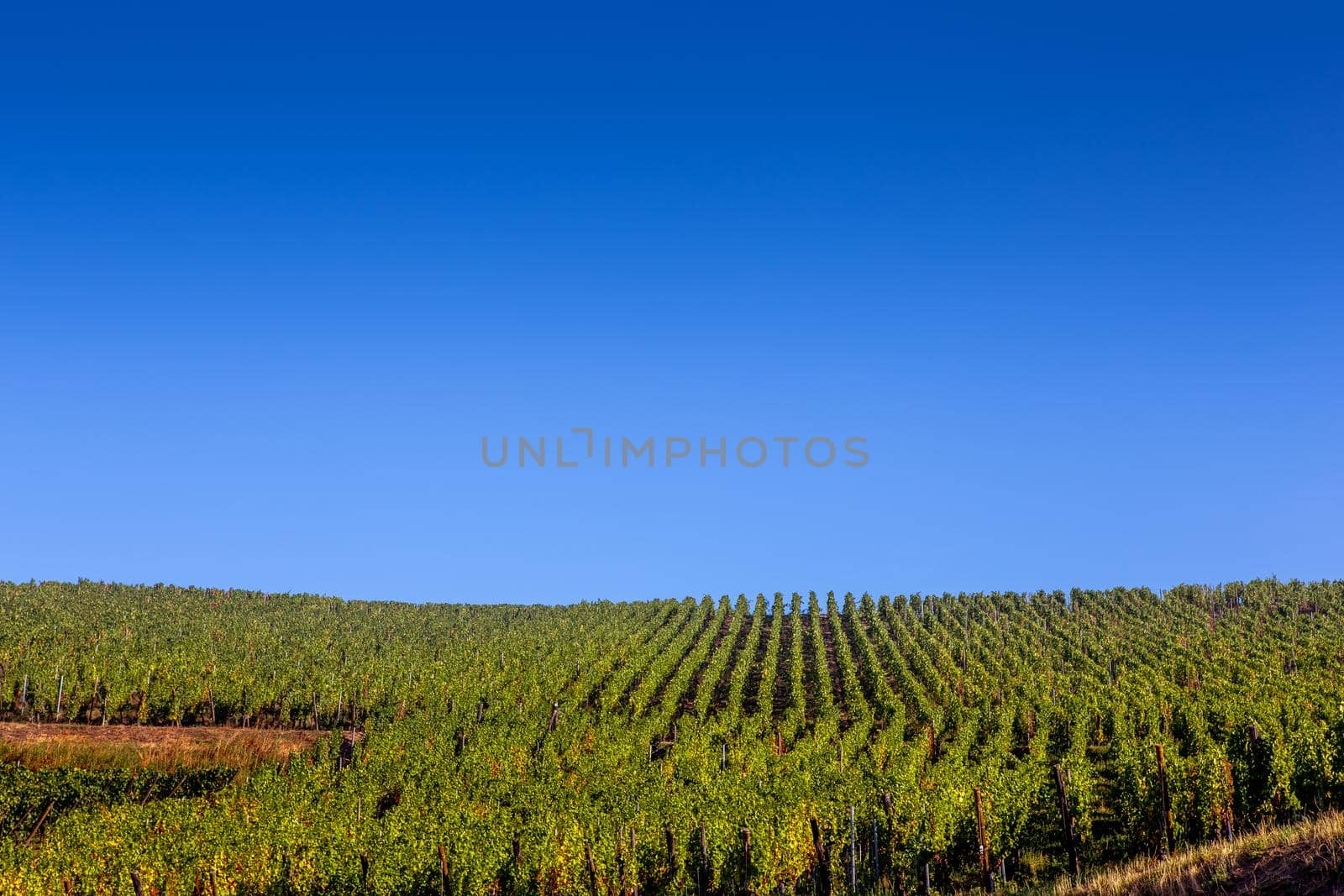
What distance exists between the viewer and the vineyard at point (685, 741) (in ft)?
81.9

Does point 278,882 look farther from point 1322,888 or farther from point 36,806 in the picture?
point 1322,888

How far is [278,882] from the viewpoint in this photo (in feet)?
78.7

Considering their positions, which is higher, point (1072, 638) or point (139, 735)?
point (1072, 638)

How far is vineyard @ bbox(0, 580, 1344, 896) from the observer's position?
81.9 feet

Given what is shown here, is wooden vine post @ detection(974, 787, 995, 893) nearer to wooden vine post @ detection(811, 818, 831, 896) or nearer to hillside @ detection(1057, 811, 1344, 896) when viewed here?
wooden vine post @ detection(811, 818, 831, 896)

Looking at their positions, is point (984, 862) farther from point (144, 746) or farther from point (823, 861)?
point (144, 746)

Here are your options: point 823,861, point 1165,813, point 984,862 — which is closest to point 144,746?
point 823,861

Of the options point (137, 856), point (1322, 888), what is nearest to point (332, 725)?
point (137, 856)

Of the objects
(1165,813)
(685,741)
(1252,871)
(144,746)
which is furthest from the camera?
(144,746)

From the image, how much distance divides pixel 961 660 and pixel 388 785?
4469 cm

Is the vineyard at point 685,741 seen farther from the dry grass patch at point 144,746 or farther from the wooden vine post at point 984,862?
the dry grass patch at point 144,746

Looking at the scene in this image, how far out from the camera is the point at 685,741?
45.6 m

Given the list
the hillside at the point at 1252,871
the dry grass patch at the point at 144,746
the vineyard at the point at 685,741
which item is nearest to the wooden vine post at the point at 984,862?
the vineyard at the point at 685,741

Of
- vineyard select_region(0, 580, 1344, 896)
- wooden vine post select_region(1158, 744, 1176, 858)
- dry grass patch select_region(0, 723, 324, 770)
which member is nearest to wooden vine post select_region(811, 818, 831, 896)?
vineyard select_region(0, 580, 1344, 896)
